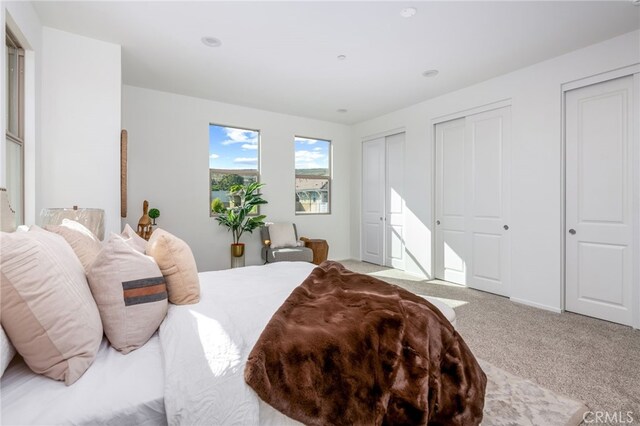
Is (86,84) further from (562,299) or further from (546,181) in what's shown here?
(562,299)

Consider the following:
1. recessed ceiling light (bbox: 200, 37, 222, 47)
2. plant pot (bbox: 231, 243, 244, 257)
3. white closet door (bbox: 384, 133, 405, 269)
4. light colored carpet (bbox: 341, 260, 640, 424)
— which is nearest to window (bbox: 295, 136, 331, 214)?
white closet door (bbox: 384, 133, 405, 269)

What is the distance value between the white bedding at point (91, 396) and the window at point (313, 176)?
4823mm

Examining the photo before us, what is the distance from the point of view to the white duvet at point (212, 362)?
96 cm

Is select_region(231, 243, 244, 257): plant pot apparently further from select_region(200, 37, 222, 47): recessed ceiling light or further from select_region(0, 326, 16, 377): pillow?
select_region(0, 326, 16, 377): pillow

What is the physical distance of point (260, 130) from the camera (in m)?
5.35

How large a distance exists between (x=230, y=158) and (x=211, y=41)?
2.26 meters

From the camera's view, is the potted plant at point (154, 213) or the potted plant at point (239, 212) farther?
the potted plant at point (239, 212)

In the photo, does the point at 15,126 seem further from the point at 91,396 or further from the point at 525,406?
the point at 525,406

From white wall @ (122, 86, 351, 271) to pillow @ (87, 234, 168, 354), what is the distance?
3.57 metres

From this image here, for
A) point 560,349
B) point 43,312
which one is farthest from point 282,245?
point 43,312

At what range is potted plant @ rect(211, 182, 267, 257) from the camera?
469cm

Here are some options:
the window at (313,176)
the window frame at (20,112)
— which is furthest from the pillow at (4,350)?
the window at (313,176)

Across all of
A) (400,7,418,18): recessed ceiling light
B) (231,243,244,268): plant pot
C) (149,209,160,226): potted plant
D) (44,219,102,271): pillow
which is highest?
(400,7,418,18): recessed ceiling light

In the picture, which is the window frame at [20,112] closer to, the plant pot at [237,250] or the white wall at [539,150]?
the plant pot at [237,250]
